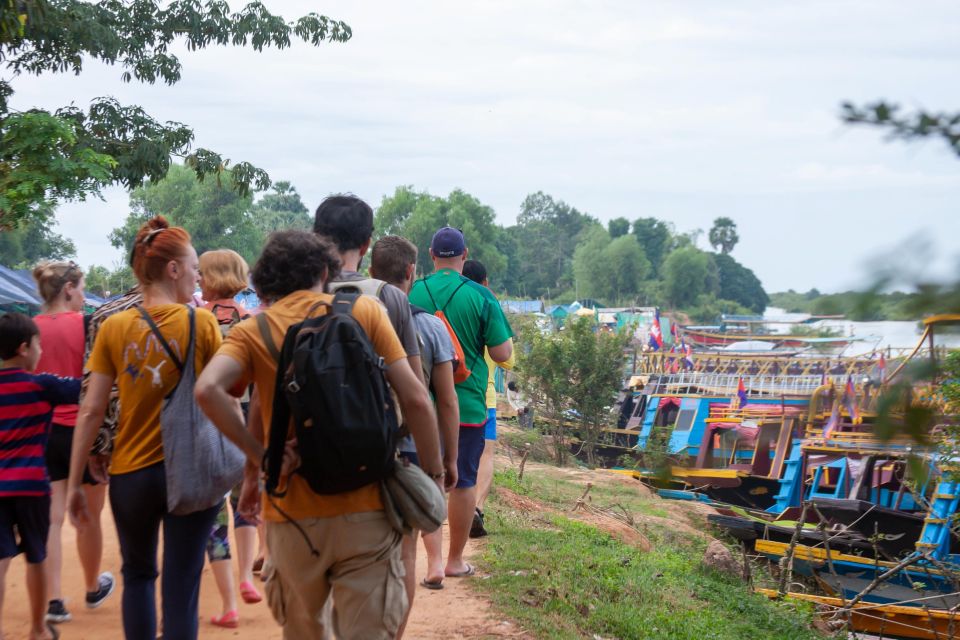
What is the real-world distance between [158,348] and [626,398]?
30.1m

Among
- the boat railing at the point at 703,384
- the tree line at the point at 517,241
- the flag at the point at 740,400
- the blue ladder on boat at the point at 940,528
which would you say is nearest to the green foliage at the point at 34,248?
the tree line at the point at 517,241

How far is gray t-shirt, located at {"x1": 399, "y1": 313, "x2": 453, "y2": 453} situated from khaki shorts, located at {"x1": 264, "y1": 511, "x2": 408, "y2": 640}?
3.84 feet

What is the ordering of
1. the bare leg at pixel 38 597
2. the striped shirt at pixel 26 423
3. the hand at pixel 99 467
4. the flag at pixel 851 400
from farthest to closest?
the bare leg at pixel 38 597
the striped shirt at pixel 26 423
the hand at pixel 99 467
the flag at pixel 851 400

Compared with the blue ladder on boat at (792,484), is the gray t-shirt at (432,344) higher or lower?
higher

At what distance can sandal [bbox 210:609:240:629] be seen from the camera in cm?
481

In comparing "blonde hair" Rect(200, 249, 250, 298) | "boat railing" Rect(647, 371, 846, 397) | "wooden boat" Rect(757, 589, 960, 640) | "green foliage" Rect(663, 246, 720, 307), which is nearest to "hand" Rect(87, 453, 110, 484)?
"blonde hair" Rect(200, 249, 250, 298)

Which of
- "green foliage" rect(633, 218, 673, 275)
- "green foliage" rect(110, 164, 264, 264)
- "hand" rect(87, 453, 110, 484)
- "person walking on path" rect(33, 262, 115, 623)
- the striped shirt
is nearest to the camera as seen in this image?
"hand" rect(87, 453, 110, 484)

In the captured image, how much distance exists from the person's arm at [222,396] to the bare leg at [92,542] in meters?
1.96

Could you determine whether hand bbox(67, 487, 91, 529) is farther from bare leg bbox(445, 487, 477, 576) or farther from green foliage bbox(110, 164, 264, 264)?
green foliage bbox(110, 164, 264, 264)

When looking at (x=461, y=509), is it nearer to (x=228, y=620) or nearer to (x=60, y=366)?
(x=228, y=620)

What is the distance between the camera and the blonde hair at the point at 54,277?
15.9ft

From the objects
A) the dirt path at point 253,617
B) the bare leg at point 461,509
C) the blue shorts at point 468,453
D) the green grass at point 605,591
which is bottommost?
the green grass at point 605,591

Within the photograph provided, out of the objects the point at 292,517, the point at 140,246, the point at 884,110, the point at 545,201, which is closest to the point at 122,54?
the point at 140,246

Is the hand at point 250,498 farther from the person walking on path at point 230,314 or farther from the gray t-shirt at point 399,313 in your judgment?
the person walking on path at point 230,314
